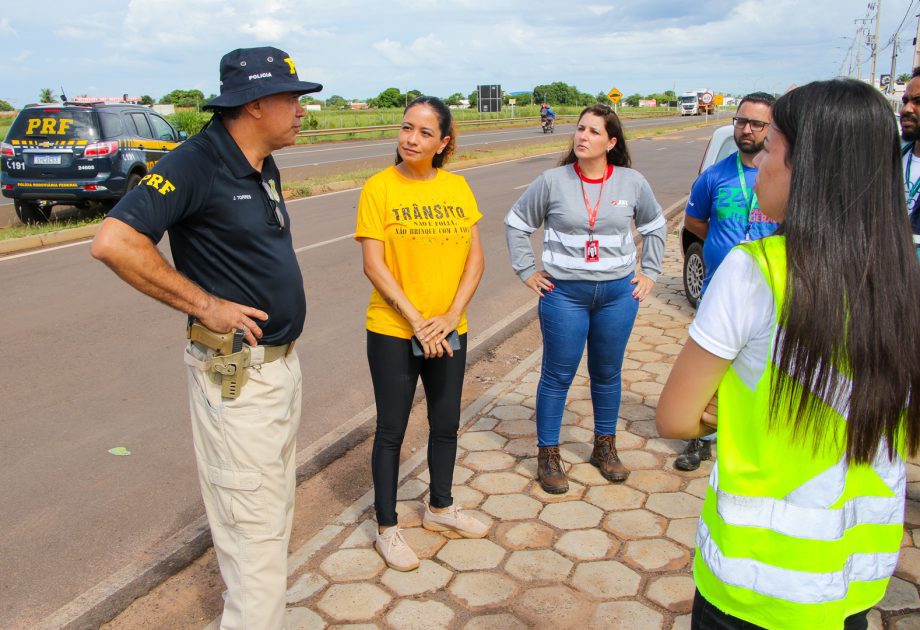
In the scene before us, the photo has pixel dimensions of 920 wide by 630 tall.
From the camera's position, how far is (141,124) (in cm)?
1362

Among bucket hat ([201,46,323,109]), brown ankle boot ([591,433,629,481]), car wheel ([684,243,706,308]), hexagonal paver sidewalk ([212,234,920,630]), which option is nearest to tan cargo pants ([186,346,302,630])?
hexagonal paver sidewalk ([212,234,920,630])

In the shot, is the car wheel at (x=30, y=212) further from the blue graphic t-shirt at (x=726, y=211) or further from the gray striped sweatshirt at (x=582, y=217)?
the blue graphic t-shirt at (x=726, y=211)

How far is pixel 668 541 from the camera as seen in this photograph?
3420 millimetres

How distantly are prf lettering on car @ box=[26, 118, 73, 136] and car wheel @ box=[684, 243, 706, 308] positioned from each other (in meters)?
10.3

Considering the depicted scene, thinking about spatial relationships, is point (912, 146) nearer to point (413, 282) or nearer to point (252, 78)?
point (413, 282)

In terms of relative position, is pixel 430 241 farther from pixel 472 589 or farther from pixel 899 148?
pixel 899 148

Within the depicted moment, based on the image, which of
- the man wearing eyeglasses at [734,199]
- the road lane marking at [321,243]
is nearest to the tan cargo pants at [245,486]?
the man wearing eyeglasses at [734,199]

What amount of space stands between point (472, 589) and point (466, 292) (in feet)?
4.09

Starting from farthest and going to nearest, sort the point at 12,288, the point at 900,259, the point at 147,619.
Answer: the point at 12,288, the point at 147,619, the point at 900,259

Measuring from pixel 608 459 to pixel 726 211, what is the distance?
1.45m

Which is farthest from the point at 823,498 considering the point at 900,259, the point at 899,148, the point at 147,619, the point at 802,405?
the point at 147,619

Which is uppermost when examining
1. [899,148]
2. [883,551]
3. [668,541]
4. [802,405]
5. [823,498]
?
[899,148]

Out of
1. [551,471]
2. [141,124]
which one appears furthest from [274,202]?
[141,124]

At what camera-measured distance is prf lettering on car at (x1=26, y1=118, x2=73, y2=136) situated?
12.3 meters
